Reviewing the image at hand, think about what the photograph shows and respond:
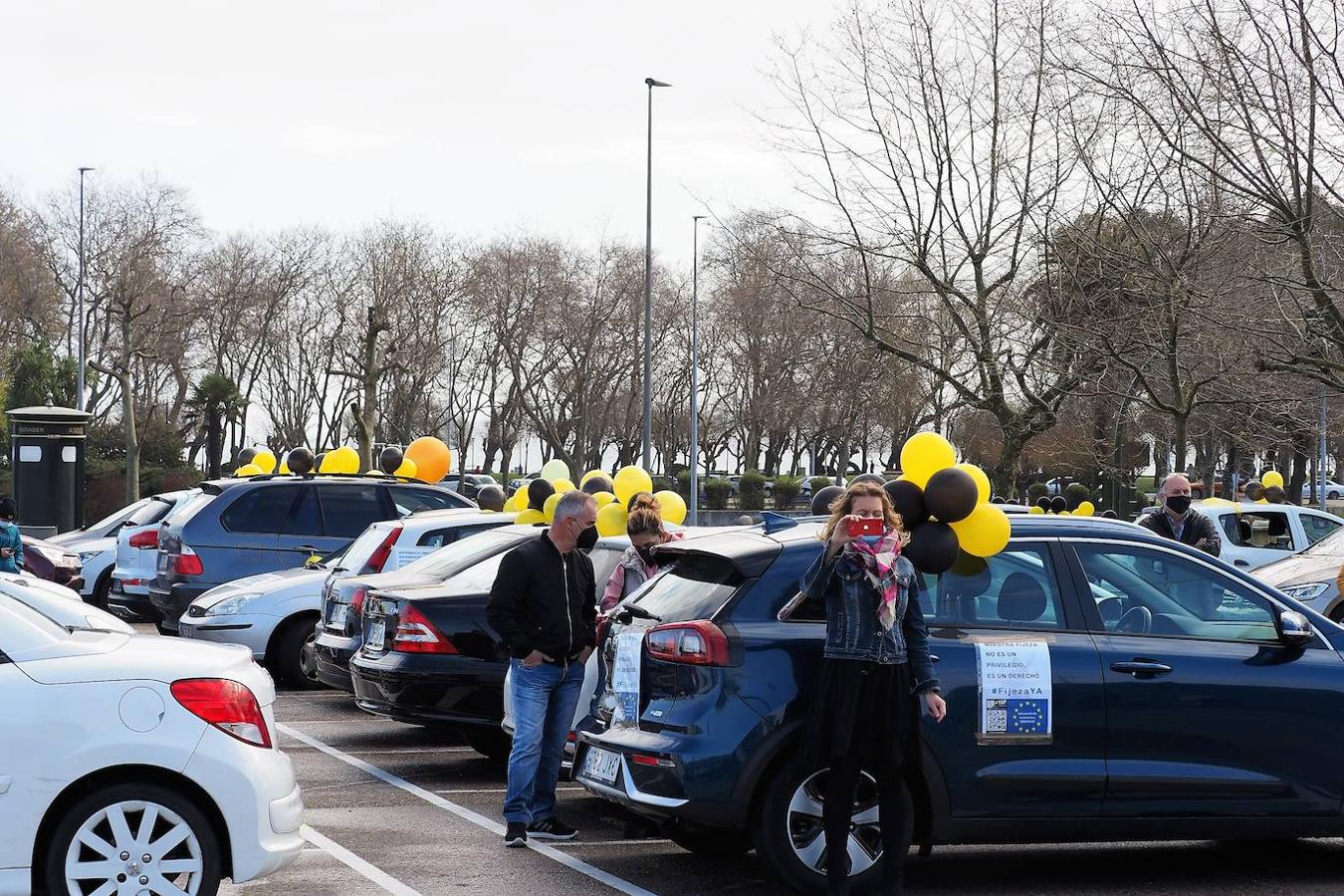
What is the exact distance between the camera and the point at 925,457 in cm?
780

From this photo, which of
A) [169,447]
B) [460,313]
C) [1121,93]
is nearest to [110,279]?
[169,447]

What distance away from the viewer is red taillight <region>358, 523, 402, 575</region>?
43.1ft

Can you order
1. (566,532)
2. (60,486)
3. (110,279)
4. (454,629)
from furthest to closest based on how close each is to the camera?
1. (110,279)
2. (60,486)
3. (454,629)
4. (566,532)

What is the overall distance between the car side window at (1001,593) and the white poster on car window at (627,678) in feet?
4.20

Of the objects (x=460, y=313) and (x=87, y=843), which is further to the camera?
(x=460, y=313)

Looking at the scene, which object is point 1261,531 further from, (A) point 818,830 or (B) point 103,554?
(A) point 818,830

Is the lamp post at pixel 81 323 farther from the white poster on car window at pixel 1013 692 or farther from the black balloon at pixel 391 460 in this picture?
the white poster on car window at pixel 1013 692

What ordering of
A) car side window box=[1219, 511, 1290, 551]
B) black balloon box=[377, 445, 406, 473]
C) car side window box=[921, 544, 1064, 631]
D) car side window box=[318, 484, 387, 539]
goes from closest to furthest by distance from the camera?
car side window box=[921, 544, 1064, 631], car side window box=[318, 484, 387, 539], car side window box=[1219, 511, 1290, 551], black balloon box=[377, 445, 406, 473]

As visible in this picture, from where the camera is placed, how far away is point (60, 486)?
30359 mm

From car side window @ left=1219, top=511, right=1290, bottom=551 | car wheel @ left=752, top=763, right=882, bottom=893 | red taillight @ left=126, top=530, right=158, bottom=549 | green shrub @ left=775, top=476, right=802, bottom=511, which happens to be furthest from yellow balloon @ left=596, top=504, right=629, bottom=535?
green shrub @ left=775, top=476, right=802, bottom=511

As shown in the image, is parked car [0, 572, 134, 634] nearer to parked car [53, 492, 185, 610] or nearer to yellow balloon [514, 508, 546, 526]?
yellow balloon [514, 508, 546, 526]

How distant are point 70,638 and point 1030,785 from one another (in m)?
3.95

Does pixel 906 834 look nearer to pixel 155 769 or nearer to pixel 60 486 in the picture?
pixel 155 769

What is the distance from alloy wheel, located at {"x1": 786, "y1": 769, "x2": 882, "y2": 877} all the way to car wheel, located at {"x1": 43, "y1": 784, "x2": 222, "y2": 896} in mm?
2331
